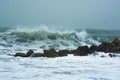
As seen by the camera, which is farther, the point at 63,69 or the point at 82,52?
the point at 82,52

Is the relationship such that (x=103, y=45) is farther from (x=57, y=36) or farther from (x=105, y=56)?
(x=57, y=36)

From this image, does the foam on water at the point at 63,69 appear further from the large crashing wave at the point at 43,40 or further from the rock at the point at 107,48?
the large crashing wave at the point at 43,40

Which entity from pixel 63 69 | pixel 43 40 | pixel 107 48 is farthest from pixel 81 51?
pixel 43 40

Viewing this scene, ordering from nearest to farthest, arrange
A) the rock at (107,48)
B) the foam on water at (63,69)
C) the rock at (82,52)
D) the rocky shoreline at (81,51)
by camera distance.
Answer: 1. the foam on water at (63,69)
2. the rocky shoreline at (81,51)
3. the rock at (82,52)
4. the rock at (107,48)

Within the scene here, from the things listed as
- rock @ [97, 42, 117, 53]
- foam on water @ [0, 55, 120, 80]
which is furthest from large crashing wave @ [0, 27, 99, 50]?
foam on water @ [0, 55, 120, 80]

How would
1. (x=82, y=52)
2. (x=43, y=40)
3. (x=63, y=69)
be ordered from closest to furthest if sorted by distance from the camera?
(x=63, y=69)
(x=82, y=52)
(x=43, y=40)

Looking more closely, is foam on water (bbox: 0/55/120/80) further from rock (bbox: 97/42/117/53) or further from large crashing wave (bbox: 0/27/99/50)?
large crashing wave (bbox: 0/27/99/50)

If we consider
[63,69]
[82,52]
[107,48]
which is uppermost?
[107,48]

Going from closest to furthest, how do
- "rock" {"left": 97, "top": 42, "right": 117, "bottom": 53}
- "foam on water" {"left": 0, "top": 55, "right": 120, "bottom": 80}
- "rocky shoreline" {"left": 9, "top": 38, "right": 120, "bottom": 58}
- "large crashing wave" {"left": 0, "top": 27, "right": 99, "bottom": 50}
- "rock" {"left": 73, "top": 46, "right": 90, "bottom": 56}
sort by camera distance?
"foam on water" {"left": 0, "top": 55, "right": 120, "bottom": 80}, "rocky shoreline" {"left": 9, "top": 38, "right": 120, "bottom": 58}, "rock" {"left": 73, "top": 46, "right": 90, "bottom": 56}, "rock" {"left": 97, "top": 42, "right": 117, "bottom": 53}, "large crashing wave" {"left": 0, "top": 27, "right": 99, "bottom": 50}

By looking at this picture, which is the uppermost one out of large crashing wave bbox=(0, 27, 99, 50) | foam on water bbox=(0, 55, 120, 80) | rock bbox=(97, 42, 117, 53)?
large crashing wave bbox=(0, 27, 99, 50)

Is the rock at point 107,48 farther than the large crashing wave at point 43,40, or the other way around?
the large crashing wave at point 43,40

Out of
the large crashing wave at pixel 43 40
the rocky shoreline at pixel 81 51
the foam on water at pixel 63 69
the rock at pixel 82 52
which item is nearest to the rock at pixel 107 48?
the rocky shoreline at pixel 81 51

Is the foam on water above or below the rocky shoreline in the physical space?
below

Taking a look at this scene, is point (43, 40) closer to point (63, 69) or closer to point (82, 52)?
point (82, 52)
